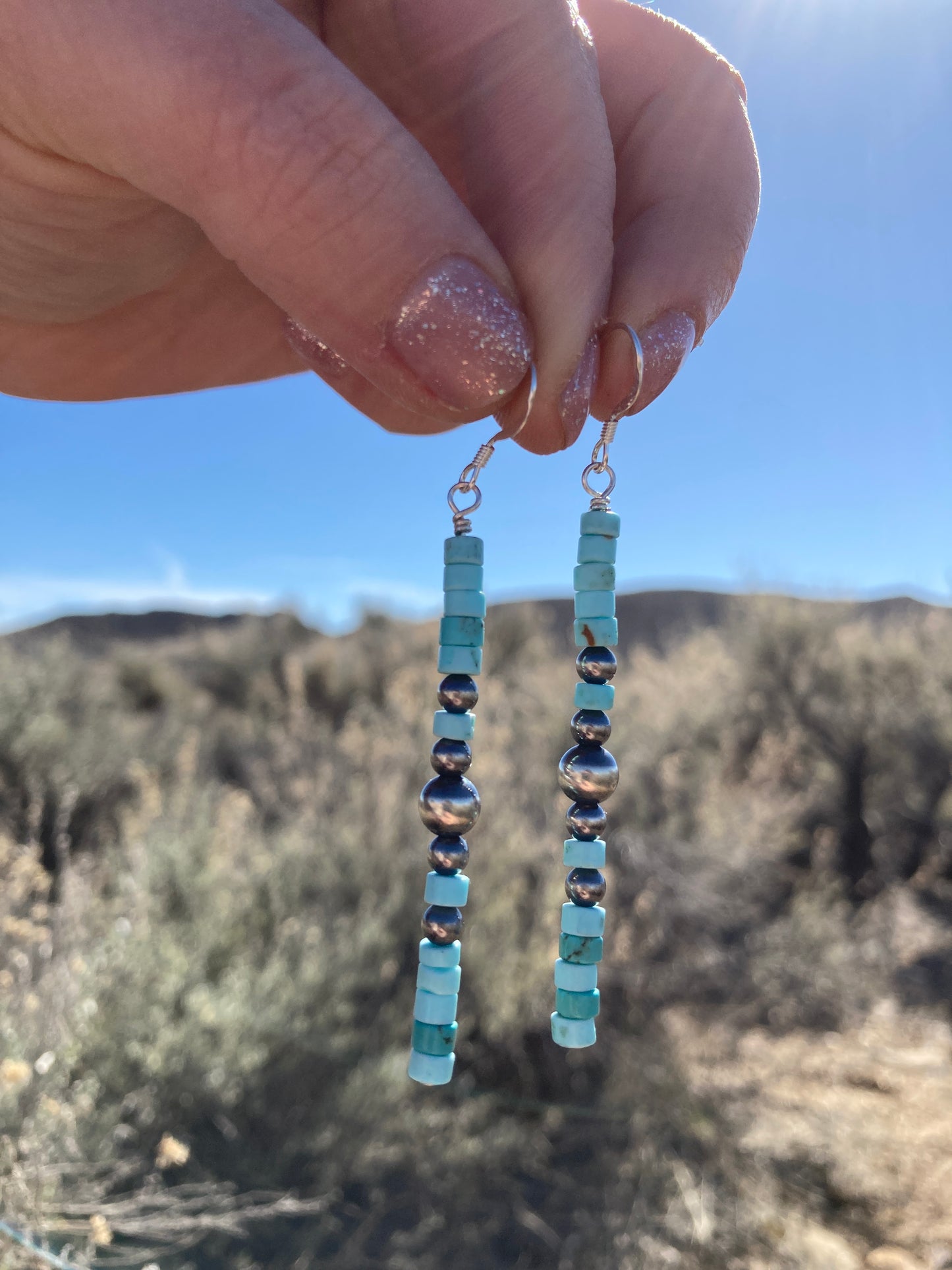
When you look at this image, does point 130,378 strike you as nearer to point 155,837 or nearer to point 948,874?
point 155,837

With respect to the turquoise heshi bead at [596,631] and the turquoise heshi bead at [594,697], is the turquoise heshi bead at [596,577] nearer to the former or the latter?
the turquoise heshi bead at [596,631]

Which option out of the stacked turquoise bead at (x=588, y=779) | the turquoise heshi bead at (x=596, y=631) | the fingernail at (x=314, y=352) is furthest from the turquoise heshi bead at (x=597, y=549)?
the fingernail at (x=314, y=352)

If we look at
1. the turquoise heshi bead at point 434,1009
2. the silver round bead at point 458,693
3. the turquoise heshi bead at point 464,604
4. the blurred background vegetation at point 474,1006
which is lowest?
the blurred background vegetation at point 474,1006

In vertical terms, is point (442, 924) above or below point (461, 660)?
below

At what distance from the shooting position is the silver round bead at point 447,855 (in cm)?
150

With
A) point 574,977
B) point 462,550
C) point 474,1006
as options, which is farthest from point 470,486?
point 474,1006

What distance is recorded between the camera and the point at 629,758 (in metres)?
6.39

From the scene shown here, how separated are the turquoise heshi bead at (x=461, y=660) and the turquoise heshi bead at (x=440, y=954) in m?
0.45

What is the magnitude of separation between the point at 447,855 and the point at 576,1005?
33 cm

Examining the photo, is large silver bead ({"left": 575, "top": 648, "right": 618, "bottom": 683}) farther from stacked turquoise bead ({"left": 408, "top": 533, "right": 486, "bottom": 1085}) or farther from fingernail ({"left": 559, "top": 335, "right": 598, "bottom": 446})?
fingernail ({"left": 559, "top": 335, "right": 598, "bottom": 446})

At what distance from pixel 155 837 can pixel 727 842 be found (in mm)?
3328

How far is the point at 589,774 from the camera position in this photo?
151 centimetres

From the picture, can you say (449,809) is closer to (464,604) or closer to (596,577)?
(464,604)

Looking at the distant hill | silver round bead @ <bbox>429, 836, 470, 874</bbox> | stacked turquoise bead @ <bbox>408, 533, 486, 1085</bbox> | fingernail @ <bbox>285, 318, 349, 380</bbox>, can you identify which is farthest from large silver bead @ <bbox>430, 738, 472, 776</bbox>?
the distant hill
